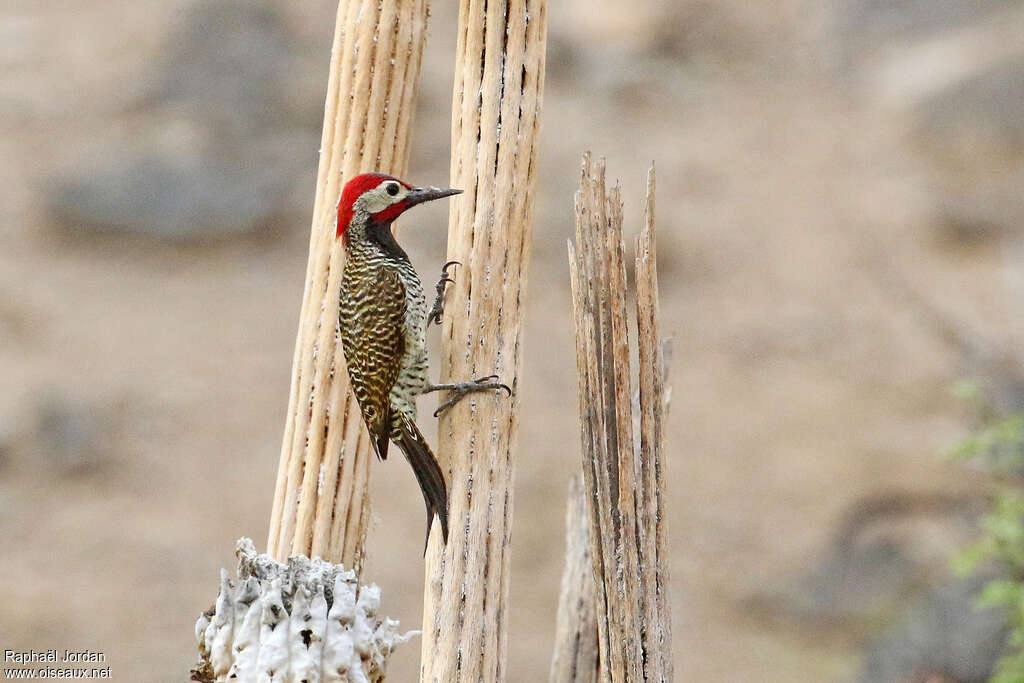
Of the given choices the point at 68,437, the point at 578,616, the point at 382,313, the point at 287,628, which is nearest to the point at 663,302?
the point at 68,437

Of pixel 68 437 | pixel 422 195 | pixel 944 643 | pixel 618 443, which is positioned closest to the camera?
pixel 618 443

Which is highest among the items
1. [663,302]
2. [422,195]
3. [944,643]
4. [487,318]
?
[663,302]

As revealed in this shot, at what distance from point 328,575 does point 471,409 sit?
0.56 meters

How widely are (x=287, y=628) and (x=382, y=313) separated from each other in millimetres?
930

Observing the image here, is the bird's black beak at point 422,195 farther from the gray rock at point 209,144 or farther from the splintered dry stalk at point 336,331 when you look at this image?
the gray rock at point 209,144

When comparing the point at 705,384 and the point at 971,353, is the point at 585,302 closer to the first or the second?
the point at 971,353

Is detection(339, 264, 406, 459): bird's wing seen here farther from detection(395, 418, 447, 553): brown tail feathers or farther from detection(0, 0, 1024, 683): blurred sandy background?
detection(0, 0, 1024, 683): blurred sandy background

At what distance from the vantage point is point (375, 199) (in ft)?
11.6

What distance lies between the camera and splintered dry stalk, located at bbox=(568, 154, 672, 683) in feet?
10.0

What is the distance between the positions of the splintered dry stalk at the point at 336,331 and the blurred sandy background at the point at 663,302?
2.51 meters

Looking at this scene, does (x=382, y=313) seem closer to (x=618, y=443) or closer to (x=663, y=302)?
(x=618, y=443)

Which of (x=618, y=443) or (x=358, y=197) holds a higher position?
(x=358, y=197)

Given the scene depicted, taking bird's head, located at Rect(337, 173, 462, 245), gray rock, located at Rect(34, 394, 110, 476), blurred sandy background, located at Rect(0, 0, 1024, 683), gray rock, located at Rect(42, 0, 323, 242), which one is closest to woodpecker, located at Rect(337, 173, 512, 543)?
bird's head, located at Rect(337, 173, 462, 245)

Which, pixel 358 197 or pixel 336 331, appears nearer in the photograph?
pixel 358 197
